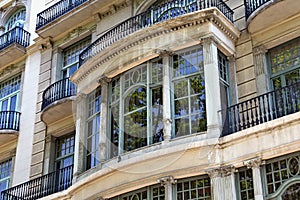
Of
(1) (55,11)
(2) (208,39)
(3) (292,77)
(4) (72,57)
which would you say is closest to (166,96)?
(2) (208,39)

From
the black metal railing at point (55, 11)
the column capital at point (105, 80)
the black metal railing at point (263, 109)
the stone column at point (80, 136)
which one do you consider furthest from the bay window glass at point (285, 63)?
the black metal railing at point (55, 11)

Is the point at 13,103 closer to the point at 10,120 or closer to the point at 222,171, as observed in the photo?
the point at 10,120

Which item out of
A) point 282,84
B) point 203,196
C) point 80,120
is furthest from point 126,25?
point 203,196

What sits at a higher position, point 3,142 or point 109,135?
point 3,142

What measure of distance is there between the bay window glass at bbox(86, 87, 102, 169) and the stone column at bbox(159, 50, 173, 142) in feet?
8.74

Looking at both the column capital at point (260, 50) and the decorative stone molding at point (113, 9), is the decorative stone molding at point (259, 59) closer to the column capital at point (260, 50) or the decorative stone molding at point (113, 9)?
the column capital at point (260, 50)

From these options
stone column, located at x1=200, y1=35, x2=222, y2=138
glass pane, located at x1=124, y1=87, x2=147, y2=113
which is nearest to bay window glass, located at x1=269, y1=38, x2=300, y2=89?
stone column, located at x1=200, y1=35, x2=222, y2=138

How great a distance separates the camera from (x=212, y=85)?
14.4 meters

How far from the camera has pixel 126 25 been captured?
1802cm

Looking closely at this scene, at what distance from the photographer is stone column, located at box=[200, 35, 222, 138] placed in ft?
45.5

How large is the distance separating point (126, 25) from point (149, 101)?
397 centimetres

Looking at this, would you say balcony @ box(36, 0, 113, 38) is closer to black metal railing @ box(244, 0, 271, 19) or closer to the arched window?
the arched window

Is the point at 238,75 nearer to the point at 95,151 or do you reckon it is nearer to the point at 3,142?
the point at 95,151

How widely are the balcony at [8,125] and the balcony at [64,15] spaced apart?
3657 mm
